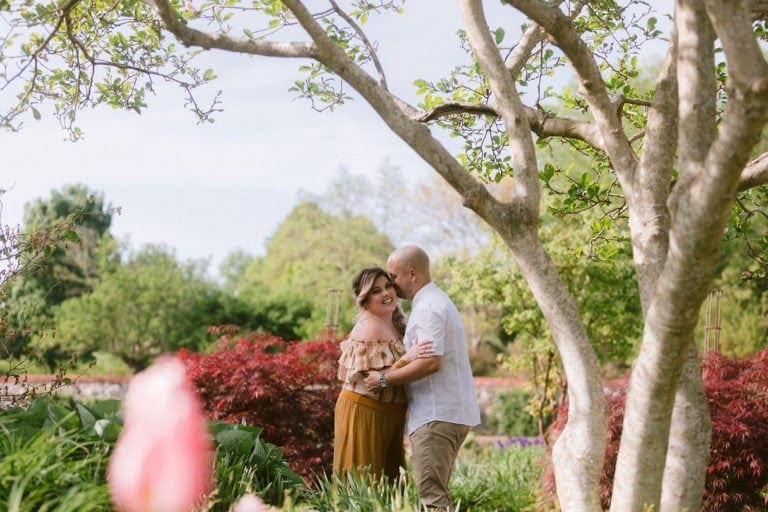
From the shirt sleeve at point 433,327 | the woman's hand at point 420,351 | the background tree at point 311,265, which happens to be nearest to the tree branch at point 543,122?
the shirt sleeve at point 433,327

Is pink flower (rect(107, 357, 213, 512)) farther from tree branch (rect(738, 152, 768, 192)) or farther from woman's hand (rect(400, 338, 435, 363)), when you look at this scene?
tree branch (rect(738, 152, 768, 192))

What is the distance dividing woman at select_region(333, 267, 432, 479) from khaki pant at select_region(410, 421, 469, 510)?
0.81 feet

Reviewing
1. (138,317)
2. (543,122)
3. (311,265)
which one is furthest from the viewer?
(311,265)

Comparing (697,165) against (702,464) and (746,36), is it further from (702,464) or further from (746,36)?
(702,464)

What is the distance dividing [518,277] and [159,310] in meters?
13.5

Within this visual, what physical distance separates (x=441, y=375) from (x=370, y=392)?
41 centimetres

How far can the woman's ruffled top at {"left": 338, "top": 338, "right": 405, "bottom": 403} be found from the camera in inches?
177

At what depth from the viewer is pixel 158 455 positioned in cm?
349

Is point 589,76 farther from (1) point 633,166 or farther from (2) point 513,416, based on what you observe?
(2) point 513,416

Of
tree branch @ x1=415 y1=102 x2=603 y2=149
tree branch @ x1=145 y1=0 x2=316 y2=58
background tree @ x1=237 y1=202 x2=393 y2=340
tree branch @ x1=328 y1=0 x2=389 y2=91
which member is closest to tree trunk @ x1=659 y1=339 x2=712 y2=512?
tree branch @ x1=415 y1=102 x2=603 y2=149

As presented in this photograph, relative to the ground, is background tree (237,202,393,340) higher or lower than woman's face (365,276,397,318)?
higher

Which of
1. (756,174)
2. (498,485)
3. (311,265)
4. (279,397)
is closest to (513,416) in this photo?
(498,485)

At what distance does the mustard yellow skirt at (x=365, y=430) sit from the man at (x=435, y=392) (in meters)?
0.14

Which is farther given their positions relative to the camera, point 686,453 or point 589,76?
point 589,76
